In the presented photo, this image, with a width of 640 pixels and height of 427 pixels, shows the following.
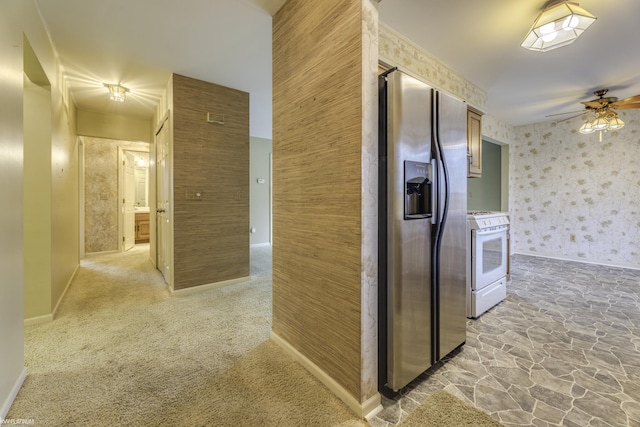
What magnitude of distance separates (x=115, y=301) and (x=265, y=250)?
3308mm

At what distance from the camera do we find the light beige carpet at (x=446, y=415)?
136 cm

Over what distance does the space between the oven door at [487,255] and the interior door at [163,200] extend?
350 centimetres

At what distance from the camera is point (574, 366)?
186 cm

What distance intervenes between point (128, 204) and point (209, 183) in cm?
388

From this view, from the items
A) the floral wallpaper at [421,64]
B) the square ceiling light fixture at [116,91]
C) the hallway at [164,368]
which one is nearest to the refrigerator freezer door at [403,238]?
the hallway at [164,368]

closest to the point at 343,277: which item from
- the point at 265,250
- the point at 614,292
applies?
the point at 614,292

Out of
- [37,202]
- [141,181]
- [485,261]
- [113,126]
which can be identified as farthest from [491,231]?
[141,181]

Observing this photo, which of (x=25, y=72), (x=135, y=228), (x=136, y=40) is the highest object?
(x=136, y=40)

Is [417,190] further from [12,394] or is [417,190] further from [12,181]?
[12,394]

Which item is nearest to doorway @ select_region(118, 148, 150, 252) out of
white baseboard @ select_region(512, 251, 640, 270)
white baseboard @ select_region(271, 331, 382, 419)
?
white baseboard @ select_region(271, 331, 382, 419)

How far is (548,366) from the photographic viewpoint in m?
1.86

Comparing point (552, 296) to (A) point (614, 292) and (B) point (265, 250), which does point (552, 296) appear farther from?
(B) point (265, 250)

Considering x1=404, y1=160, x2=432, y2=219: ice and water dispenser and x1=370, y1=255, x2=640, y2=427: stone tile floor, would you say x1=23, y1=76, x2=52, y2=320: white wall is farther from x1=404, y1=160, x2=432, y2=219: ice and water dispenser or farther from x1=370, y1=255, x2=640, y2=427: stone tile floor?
x1=404, y1=160, x2=432, y2=219: ice and water dispenser

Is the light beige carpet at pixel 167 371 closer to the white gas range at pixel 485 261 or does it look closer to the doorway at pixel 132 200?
→ the white gas range at pixel 485 261
